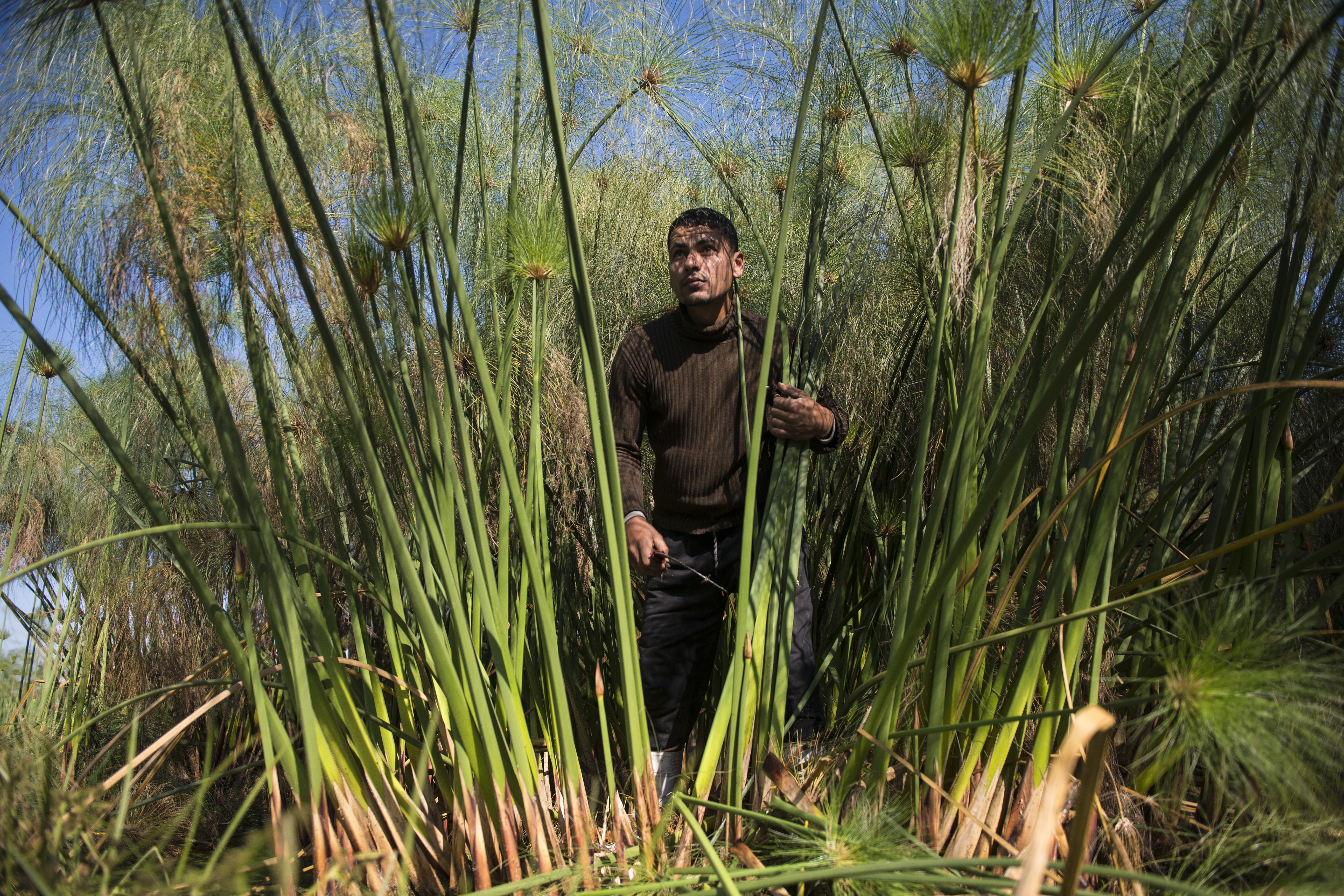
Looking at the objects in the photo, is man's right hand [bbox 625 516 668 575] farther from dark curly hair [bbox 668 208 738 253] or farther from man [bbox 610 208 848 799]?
dark curly hair [bbox 668 208 738 253]

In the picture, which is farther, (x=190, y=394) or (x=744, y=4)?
(x=190, y=394)

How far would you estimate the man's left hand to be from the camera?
135 cm

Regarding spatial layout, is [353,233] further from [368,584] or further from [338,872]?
[338,872]

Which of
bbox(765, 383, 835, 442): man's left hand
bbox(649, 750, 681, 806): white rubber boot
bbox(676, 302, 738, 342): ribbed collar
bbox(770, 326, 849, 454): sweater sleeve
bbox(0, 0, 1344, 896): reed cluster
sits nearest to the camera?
bbox(0, 0, 1344, 896): reed cluster

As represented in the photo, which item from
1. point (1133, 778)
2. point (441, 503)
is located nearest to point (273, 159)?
point (441, 503)

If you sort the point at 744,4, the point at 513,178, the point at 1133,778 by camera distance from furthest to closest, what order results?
the point at 744,4 < the point at 513,178 < the point at 1133,778

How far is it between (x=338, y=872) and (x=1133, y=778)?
3.17ft

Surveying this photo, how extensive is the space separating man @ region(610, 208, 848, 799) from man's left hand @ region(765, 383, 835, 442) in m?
0.21

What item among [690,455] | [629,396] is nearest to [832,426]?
[690,455]

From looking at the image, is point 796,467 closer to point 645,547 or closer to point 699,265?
point 645,547

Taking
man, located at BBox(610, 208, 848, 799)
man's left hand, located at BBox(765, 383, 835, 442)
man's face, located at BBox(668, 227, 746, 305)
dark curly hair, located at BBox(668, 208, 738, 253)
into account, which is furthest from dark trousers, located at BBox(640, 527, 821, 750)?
dark curly hair, located at BBox(668, 208, 738, 253)

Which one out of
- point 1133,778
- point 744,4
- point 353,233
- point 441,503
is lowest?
point 1133,778

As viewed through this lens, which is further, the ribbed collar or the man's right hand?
the ribbed collar

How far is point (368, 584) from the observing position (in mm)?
1164
